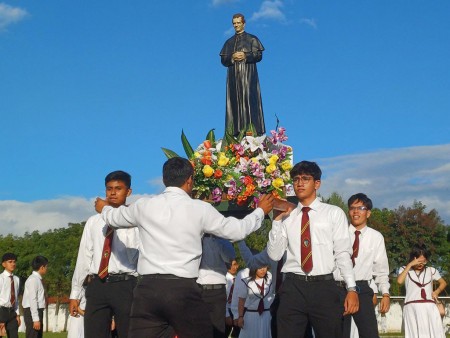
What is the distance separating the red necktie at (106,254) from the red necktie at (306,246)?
2.15 metres

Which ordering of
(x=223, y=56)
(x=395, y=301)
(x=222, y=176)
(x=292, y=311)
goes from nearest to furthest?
(x=292, y=311), (x=222, y=176), (x=223, y=56), (x=395, y=301)

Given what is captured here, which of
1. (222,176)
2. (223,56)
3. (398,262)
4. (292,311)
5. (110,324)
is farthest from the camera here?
(398,262)

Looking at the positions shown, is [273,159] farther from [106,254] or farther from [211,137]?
[106,254]

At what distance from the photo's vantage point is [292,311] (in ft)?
25.1

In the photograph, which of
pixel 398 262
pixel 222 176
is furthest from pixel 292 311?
pixel 398 262

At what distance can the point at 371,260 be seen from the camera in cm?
1030

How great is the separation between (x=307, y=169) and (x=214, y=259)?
7.55 ft

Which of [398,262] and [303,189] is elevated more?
[398,262]

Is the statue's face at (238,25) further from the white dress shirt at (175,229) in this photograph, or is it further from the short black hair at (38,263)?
the white dress shirt at (175,229)

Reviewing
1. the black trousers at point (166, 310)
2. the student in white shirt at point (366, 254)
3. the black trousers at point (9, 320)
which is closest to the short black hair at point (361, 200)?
the student in white shirt at point (366, 254)

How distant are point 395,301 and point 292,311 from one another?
2685cm

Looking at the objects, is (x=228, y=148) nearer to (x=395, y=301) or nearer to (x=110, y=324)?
(x=110, y=324)

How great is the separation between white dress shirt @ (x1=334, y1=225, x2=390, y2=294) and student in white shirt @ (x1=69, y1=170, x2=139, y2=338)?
3128 mm

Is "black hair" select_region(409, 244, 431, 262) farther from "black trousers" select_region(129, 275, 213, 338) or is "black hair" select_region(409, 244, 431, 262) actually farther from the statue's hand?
"black trousers" select_region(129, 275, 213, 338)
